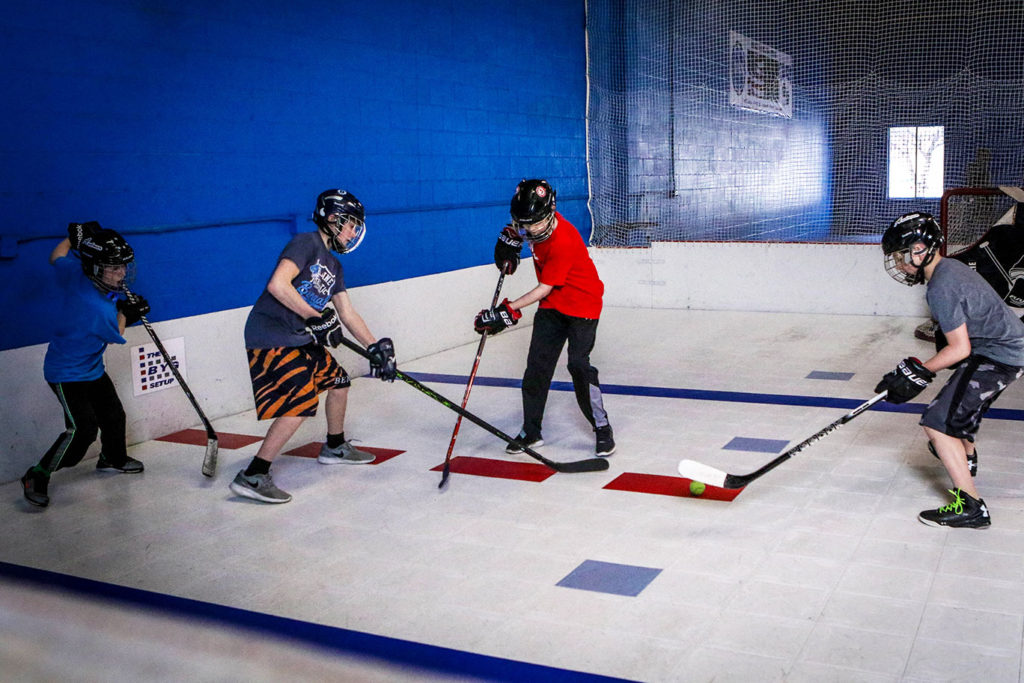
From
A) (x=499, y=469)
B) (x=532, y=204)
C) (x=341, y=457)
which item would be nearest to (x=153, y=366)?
(x=341, y=457)

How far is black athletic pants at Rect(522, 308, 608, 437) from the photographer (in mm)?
4395

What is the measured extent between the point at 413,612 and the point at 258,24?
3.94 m

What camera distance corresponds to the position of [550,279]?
168 inches

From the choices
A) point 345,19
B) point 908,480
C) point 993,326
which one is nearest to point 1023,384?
point 908,480

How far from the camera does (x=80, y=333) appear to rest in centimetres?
394

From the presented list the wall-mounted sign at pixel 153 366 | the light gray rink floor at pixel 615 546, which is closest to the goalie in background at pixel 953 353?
the light gray rink floor at pixel 615 546

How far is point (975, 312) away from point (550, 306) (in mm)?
1845

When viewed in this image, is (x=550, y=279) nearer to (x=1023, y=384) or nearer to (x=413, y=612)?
(x=413, y=612)

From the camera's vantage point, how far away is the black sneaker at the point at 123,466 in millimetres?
4312

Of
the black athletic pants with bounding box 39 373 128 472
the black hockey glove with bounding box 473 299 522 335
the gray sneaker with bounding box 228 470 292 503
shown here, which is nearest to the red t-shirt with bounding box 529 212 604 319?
the black hockey glove with bounding box 473 299 522 335

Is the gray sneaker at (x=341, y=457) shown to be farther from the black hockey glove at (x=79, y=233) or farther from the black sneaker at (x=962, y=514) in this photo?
the black sneaker at (x=962, y=514)

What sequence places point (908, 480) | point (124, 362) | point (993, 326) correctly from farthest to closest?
point (124, 362) → point (908, 480) → point (993, 326)

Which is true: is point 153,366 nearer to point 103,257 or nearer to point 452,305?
point 103,257

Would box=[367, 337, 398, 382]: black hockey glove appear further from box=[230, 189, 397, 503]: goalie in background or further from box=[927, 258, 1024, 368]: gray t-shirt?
box=[927, 258, 1024, 368]: gray t-shirt
